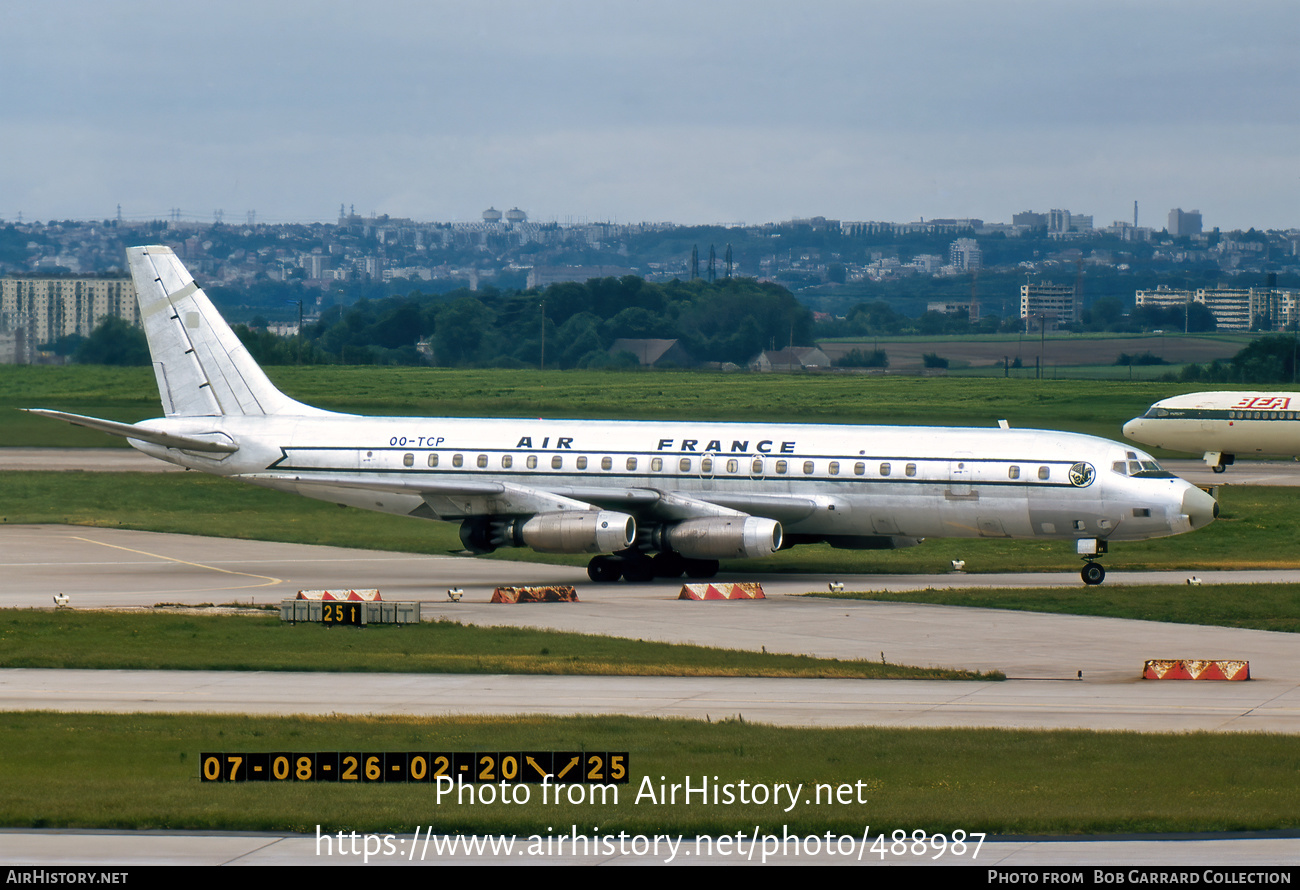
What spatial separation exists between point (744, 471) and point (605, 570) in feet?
16.2

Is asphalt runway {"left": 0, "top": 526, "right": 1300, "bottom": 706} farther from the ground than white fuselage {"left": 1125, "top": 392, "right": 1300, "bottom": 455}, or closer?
closer

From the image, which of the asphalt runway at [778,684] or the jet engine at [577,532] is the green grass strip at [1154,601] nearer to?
the asphalt runway at [778,684]

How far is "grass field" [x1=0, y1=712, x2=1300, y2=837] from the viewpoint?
1702 cm

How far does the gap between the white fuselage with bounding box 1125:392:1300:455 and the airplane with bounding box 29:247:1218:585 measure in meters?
43.5

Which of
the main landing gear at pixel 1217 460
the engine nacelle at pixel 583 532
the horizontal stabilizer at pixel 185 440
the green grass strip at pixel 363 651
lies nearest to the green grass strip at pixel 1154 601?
the engine nacelle at pixel 583 532

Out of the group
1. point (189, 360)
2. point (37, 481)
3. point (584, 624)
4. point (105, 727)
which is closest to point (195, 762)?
point (105, 727)

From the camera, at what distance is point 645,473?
4584 cm

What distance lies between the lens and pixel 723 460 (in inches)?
1788

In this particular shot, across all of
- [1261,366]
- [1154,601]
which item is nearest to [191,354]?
[1154,601]

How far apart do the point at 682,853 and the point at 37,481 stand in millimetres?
61202

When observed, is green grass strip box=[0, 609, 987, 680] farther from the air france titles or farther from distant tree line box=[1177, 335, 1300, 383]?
distant tree line box=[1177, 335, 1300, 383]

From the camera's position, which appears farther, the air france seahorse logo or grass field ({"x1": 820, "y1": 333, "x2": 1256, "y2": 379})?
grass field ({"x1": 820, "y1": 333, "x2": 1256, "y2": 379})

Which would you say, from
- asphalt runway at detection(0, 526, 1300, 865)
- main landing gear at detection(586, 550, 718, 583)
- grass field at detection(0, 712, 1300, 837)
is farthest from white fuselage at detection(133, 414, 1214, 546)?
grass field at detection(0, 712, 1300, 837)

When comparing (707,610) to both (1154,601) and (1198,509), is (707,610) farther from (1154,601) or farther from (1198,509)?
(1198,509)
